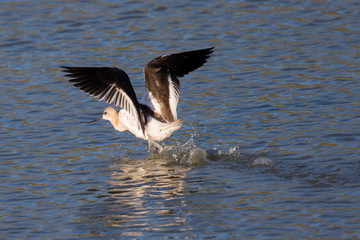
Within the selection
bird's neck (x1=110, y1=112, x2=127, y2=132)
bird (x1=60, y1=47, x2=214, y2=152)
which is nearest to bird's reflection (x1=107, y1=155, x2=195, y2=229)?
bird (x1=60, y1=47, x2=214, y2=152)

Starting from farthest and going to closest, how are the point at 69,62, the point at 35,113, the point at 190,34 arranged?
the point at 190,34
the point at 69,62
the point at 35,113

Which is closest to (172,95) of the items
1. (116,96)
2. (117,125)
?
(117,125)

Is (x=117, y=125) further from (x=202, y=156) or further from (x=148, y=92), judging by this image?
(x=202, y=156)

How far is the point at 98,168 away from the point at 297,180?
2442mm

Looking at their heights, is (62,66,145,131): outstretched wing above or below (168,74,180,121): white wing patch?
above

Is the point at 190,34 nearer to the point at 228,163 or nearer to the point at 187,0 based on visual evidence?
the point at 187,0

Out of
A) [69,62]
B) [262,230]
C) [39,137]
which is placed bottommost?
[262,230]

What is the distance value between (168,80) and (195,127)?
1000 mm

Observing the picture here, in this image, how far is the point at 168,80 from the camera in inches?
369

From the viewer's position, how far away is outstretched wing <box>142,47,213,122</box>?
364 inches

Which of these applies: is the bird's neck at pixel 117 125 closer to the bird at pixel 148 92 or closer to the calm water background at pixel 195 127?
the bird at pixel 148 92

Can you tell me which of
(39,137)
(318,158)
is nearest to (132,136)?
(39,137)

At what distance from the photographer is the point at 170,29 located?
565 inches

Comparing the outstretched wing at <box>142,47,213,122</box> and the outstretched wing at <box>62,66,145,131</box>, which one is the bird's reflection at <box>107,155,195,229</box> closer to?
the outstretched wing at <box>142,47,213,122</box>
